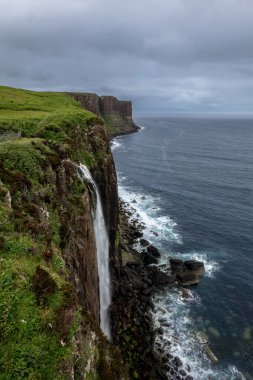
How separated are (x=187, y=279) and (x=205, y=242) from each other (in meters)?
13.6

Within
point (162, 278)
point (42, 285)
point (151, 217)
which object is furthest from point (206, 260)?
point (42, 285)

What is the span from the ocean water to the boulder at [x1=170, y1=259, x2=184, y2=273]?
2749mm

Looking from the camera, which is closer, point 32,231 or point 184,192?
point 32,231

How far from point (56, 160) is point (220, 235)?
43.1 metres

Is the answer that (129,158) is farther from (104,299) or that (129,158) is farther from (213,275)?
(104,299)

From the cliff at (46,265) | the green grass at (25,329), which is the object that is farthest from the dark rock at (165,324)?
the green grass at (25,329)

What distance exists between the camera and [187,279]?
46.1m

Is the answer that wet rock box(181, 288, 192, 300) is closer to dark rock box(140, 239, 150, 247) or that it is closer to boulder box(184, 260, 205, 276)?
boulder box(184, 260, 205, 276)

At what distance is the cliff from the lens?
10375 mm

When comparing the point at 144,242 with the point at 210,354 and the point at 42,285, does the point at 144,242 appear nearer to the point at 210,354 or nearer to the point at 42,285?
the point at 210,354

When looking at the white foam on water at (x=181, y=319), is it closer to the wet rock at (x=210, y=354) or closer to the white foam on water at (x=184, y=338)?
the white foam on water at (x=184, y=338)

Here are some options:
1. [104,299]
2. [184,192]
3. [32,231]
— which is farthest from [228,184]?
[32,231]

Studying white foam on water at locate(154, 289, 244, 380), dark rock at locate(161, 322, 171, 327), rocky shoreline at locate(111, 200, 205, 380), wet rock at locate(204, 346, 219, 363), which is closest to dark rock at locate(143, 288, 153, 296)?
rocky shoreline at locate(111, 200, 205, 380)

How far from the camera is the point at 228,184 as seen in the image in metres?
89.9
